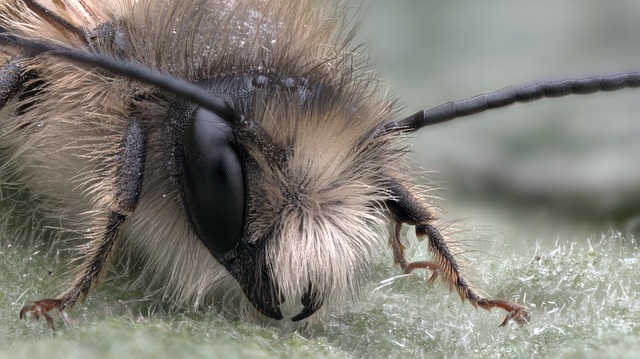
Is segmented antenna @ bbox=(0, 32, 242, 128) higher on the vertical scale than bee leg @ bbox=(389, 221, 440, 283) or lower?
higher

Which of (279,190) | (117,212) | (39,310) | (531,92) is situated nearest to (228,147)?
(279,190)

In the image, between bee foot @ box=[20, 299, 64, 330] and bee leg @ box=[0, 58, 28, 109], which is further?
bee leg @ box=[0, 58, 28, 109]

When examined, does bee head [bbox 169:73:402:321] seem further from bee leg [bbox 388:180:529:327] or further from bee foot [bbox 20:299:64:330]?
bee foot [bbox 20:299:64:330]

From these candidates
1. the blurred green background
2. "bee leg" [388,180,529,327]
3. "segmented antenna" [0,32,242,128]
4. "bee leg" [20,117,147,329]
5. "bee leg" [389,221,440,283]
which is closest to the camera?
"segmented antenna" [0,32,242,128]

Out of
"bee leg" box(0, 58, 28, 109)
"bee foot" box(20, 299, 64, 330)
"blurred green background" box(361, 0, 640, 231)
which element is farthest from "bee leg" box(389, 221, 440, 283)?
"blurred green background" box(361, 0, 640, 231)

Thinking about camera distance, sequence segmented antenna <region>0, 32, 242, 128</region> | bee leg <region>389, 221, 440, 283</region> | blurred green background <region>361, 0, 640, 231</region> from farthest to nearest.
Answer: blurred green background <region>361, 0, 640, 231</region>
bee leg <region>389, 221, 440, 283</region>
segmented antenna <region>0, 32, 242, 128</region>

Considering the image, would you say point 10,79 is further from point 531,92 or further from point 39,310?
point 531,92

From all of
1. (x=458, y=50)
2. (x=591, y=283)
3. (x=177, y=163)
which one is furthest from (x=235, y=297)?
(x=458, y=50)

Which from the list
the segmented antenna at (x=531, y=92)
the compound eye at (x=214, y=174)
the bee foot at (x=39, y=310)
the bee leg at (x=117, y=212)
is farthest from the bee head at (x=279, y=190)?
the bee foot at (x=39, y=310)

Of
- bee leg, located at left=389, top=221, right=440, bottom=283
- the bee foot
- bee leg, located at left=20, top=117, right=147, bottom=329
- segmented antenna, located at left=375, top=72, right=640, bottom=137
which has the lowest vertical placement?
bee leg, located at left=389, top=221, right=440, bottom=283
